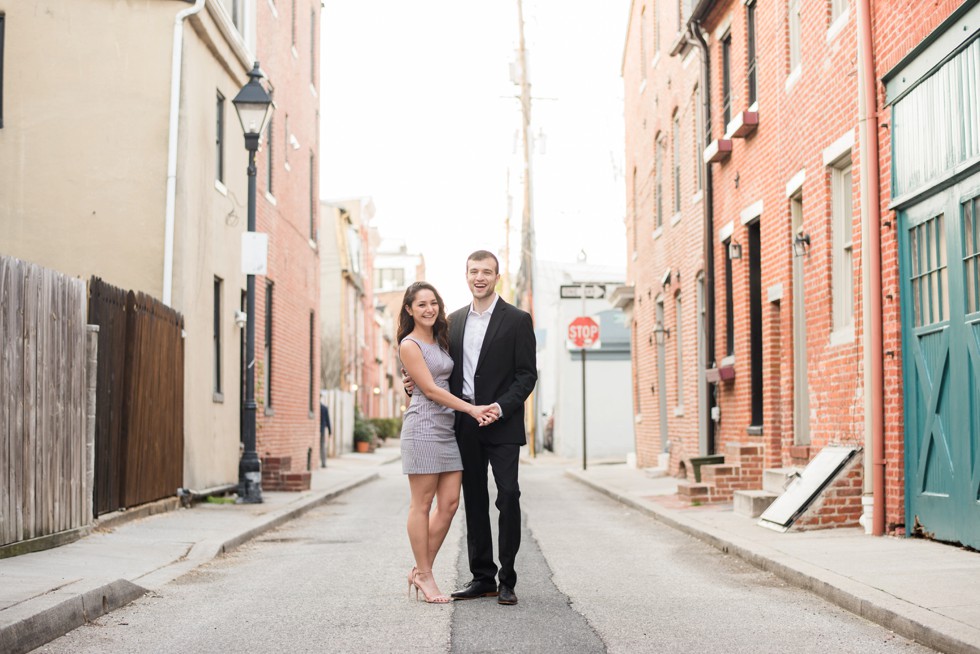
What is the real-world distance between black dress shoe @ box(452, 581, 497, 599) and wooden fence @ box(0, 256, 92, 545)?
127 inches

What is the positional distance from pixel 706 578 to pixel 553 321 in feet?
106

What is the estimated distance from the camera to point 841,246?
11.8m

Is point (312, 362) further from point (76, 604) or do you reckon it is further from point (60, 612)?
point (60, 612)

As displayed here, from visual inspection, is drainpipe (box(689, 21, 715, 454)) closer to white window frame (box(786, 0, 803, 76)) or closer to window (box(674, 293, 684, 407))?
window (box(674, 293, 684, 407))

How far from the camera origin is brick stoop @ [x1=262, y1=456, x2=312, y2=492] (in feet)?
57.2

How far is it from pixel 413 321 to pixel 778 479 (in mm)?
6317

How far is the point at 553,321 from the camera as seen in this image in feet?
133

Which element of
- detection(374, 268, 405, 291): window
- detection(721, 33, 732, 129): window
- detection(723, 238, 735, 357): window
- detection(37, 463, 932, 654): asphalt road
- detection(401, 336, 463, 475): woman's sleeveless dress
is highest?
detection(374, 268, 405, 291): window

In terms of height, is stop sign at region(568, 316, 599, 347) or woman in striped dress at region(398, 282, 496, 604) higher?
stop sign at region(568, 316, 599, 347)

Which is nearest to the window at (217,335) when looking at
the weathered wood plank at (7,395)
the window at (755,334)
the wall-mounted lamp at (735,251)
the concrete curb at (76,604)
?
the concrete curb at (76,604)

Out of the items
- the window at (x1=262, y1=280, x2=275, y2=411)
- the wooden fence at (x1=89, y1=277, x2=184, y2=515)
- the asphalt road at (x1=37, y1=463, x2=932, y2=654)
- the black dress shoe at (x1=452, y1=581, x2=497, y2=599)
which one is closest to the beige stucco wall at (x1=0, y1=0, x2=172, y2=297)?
the wooden fence at (x1=89, y1=277, x2=184, y2=515)

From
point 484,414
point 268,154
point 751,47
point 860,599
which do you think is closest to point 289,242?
point 268,154

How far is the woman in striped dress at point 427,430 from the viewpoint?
684cm

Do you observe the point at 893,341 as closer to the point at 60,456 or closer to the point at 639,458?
the point at 60,456
